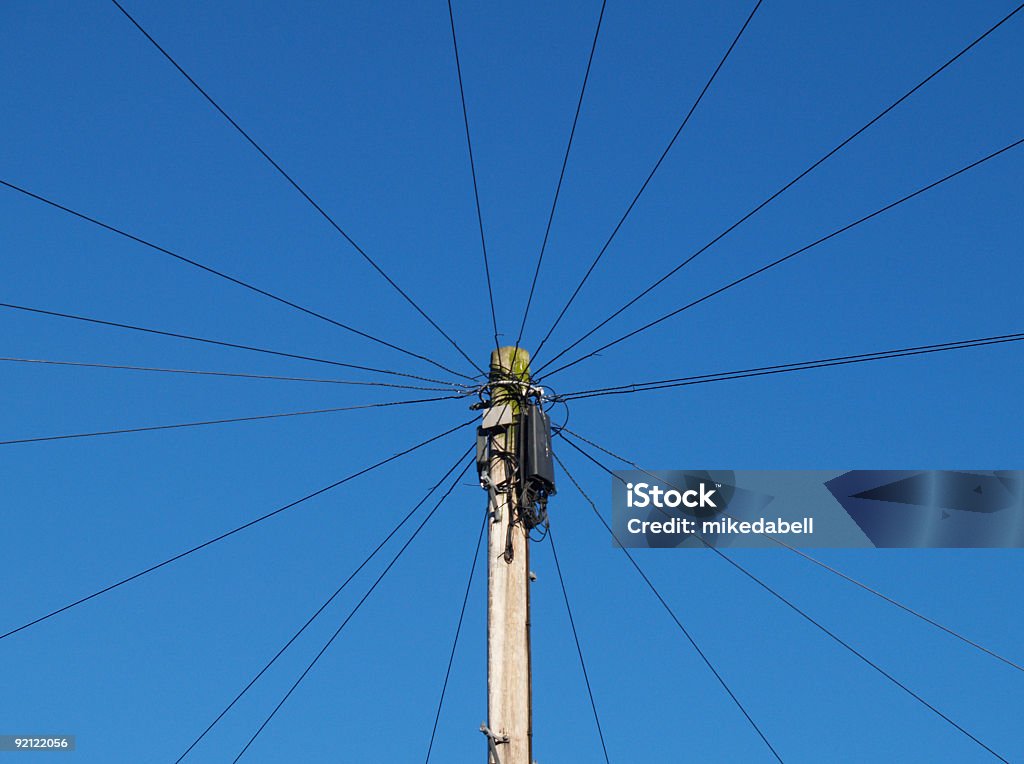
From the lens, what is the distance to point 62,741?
1329 centimetres

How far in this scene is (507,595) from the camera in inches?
378

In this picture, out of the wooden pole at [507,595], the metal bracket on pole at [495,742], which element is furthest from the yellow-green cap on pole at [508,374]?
the metal bracket on pole at [495,742]

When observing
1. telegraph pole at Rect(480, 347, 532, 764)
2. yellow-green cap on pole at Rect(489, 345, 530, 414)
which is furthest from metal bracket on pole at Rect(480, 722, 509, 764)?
yellow-green cap on pole at Rect(489, 345, 530, 414)

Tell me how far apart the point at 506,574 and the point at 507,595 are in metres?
0.15

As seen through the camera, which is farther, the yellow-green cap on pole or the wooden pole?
the yellow-green cap on pole

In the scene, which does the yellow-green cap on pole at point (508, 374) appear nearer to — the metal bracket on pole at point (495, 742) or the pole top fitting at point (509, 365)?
the pole top fitting at point (509, 365)

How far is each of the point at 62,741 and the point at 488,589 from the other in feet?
19.1

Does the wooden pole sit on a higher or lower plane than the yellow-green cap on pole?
lower

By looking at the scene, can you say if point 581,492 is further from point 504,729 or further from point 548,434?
point 504,729

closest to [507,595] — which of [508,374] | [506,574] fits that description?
[506,574]

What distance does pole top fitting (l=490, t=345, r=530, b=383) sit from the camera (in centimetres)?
1045

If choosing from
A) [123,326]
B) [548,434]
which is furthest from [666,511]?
[123,326]

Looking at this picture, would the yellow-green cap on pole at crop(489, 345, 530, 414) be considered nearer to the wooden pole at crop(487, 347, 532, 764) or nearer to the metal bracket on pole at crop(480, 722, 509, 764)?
the wooden pole at crop(487, 347, 532, 764)

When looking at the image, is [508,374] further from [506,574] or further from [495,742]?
[495,742]
